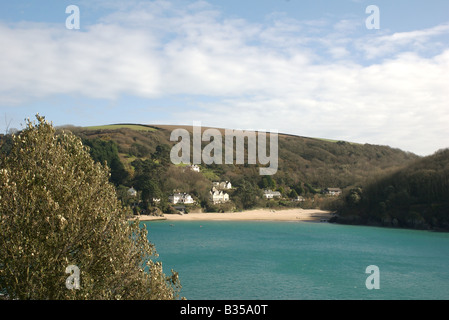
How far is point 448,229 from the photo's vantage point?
77875mm

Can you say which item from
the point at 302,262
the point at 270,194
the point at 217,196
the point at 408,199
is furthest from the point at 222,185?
the point at 302,262

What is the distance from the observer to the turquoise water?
32.8 metres

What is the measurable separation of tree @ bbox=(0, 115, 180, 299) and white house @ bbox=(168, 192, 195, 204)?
Answer: 99.7 m

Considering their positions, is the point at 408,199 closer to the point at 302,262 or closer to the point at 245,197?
the point at 245,197

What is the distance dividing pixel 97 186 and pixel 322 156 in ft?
592

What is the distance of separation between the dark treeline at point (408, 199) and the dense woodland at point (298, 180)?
20 cm

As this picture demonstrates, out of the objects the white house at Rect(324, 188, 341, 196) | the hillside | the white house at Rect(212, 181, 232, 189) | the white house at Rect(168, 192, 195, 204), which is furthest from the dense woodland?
the white house at Rect(212, 181, 232, 189)

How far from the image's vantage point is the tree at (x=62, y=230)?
10406mm

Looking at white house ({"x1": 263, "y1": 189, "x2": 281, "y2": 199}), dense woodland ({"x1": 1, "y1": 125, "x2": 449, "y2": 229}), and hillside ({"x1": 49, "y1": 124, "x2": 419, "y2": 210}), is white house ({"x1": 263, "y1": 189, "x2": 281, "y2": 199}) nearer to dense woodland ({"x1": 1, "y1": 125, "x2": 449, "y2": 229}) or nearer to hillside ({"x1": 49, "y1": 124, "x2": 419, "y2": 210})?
dense woodland ({"x1": 1, "y1": 125, "x2": 449, "y2": 229})

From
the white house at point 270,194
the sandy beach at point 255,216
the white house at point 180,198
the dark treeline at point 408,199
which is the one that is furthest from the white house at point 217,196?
the dark treeline at point 408,199
